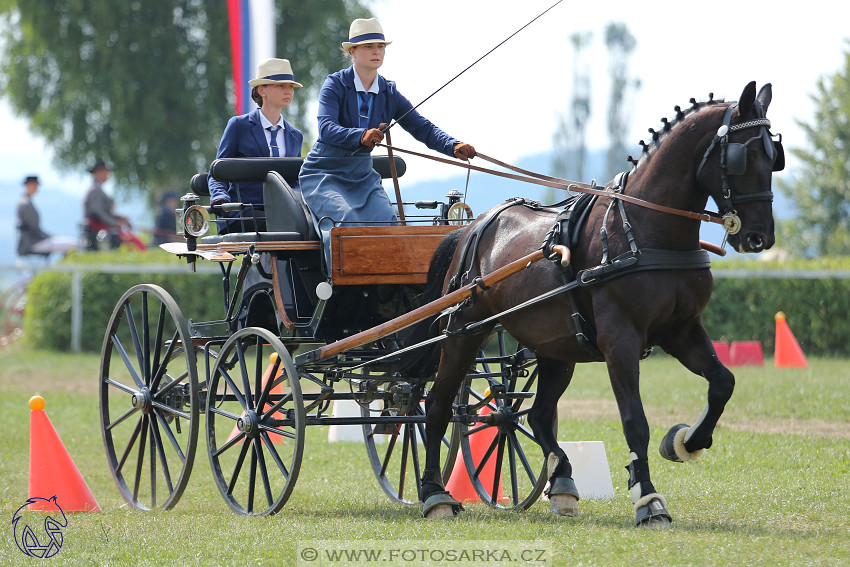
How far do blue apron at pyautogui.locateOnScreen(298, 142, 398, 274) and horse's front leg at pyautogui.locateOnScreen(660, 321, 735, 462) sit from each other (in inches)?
83.5

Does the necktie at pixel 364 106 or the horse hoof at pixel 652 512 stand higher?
the necktie at pixel 364 106

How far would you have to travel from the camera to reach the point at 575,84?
7131 centimetres

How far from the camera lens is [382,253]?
280 inches

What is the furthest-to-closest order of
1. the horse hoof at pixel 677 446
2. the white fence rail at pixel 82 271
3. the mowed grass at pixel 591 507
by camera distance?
the white fence rail at pixel 82 271 → the horse hoof at pixel 677 446 → the mowed grass at pixel 591 507

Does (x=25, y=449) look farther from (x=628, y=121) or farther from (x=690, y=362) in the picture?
(x=628, y=121)

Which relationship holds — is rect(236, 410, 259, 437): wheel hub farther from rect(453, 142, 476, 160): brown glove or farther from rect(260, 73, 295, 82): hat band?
rect(260, 73, 295, 82): hat band

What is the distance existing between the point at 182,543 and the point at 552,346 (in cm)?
216

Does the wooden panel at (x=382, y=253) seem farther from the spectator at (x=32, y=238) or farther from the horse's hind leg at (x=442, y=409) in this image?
the spectator at (x=32, y=238)

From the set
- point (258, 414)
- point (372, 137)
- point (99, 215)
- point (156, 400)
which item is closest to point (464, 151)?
point (372, 137)

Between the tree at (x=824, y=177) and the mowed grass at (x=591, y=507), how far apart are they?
2010 centimetres

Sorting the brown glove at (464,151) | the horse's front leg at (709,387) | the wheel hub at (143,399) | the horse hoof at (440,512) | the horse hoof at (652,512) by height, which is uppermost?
the brown glove at (464,151)

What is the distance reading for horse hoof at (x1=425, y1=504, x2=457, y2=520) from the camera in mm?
6797

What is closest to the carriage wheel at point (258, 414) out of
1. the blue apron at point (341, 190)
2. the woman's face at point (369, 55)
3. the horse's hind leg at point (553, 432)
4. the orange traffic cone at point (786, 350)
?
the blue apron at point (341, 190)

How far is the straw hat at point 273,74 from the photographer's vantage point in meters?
8.43
